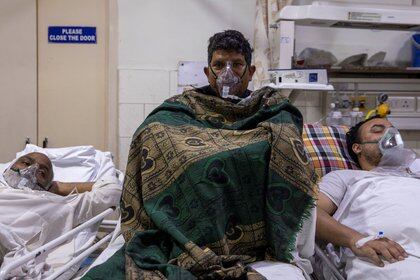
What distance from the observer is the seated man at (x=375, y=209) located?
4.48ft

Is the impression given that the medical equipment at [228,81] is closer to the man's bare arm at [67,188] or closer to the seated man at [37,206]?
the seated man at [37,206]

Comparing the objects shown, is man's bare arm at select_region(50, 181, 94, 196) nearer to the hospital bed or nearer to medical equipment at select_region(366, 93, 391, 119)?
the hospital bed

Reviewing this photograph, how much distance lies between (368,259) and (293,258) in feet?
1.03

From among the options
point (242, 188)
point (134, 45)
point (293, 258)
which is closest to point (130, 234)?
point (242, 188)

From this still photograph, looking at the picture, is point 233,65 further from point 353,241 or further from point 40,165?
point 40,165

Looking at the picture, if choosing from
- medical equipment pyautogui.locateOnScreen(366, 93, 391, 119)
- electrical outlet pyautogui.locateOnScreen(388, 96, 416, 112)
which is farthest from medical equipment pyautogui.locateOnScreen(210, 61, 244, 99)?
electrical outlet pyautogui.locateOnScreen(388, 96, 416, 112)

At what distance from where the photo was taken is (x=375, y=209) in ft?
5.19

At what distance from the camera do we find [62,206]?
5.90 ft

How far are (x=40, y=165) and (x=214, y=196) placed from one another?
3.74 feet

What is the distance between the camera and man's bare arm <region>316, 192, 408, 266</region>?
1.36 m

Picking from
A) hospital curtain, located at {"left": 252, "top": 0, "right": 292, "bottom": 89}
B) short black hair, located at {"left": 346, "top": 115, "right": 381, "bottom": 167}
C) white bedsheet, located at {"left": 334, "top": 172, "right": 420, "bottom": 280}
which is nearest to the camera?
white bedsheet, located at {"left": 334, "top": 172, "right": 420, "bottom": 280}

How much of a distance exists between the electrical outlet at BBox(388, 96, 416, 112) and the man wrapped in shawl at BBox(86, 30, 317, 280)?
1685 millimetres

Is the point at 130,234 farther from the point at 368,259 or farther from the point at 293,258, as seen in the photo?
the point at 368,259

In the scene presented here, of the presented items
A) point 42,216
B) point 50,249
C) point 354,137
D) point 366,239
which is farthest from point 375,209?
point 42,216
